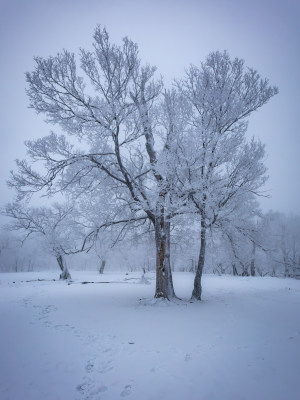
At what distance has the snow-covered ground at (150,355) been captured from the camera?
3.21 metres

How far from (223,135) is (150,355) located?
7.12m

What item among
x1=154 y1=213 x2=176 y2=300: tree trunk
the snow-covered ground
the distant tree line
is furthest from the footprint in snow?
Answer: x1=154 y1=213 x2=176 y2=300: tree trunk

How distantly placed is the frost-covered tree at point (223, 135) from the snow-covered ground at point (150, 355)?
358 cm

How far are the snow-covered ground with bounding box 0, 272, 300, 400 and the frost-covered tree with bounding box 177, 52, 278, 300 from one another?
358cm

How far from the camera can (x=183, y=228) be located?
39.8ft

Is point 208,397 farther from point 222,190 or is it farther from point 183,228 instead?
point 183,228

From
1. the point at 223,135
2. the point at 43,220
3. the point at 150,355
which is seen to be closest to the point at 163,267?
the point at 150,355

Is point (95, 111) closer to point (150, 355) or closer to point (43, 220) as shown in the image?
point (150, 355)

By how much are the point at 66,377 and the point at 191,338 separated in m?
2.87

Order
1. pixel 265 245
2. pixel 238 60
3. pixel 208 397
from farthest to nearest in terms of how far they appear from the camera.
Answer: pixel 265 245, pixel 238 60, pixel 208 397

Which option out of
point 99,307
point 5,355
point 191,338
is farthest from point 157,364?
point 99,307

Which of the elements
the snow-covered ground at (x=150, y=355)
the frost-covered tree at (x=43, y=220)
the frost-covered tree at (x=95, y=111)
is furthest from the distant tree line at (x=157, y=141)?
the frost-covered tree at (x=43, y=220)

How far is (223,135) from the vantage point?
794cm

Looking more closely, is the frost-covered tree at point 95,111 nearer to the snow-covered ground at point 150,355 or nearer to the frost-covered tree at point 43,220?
the snow-covered ground at point 150,355
